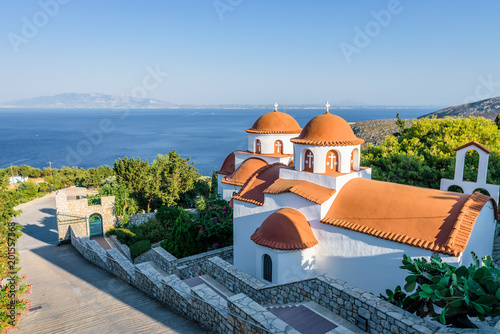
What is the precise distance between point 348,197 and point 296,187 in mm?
1902

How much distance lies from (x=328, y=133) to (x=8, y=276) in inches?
438

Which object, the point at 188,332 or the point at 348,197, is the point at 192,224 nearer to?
the point at 348,197

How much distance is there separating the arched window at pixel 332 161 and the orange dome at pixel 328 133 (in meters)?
0.56

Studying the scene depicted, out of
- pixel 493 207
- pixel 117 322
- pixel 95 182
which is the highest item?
pixel 493 207

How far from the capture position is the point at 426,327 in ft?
20.1

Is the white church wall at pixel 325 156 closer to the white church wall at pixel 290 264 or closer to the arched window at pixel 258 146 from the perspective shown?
the white church wall at pixel 290 264

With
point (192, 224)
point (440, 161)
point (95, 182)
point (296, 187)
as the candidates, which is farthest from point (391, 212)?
point (95, 182)

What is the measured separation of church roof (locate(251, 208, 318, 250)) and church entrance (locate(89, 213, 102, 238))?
43.3ft

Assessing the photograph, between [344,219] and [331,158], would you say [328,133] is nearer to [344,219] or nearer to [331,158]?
[331,158]

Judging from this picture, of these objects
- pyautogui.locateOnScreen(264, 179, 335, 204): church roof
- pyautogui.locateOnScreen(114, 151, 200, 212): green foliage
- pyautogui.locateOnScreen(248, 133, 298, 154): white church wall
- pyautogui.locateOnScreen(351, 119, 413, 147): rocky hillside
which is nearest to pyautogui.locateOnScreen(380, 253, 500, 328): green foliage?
pyautogui.locateOnScreen(264, 179, 335, 204): church roof

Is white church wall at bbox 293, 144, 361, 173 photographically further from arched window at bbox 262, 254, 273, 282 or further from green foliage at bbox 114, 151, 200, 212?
green foliage at bbox 114, 151, 200, 212

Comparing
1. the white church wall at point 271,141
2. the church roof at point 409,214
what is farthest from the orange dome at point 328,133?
the white church wall at point 271,141

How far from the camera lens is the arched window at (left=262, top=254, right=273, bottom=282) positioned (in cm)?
1196

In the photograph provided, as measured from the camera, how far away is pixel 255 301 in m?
9.42
